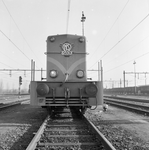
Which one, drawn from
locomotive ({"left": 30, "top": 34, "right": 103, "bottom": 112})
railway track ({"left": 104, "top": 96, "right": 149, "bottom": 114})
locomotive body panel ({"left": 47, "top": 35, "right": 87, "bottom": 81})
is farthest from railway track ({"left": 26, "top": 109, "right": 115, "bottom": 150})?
railway track ({"left": 104, "top": 96, "right": 149, "bottom": 114})

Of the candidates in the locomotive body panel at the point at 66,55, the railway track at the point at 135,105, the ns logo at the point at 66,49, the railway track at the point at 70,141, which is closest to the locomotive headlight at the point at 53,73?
the locomotive body panel at the point at 66,55

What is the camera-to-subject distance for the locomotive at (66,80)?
593cm

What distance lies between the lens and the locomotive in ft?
19.5

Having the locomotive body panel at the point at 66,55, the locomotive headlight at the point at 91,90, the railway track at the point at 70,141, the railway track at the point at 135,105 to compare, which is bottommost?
the railway track at the point at 135,105

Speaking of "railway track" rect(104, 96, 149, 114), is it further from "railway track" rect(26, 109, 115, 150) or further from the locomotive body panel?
"railway track" rect(26, 109, 115, 150)

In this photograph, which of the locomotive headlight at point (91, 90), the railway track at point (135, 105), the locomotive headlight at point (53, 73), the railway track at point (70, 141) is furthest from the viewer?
the railway track at point (135, 105)

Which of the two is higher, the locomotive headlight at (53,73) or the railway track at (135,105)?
the locomotive headlight at (53,73)

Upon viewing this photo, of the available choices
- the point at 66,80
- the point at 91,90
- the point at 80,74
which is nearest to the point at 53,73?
the point at 66,80

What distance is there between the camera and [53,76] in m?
7.17

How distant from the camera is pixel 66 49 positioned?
750 cm

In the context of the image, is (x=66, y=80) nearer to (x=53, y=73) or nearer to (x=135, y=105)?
(x=53, y=73)

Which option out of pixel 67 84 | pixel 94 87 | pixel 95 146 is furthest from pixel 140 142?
pixel 67 84

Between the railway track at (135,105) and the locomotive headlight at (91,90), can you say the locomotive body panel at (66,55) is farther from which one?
the railway track at (135,105)

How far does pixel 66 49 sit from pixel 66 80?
1585mm
